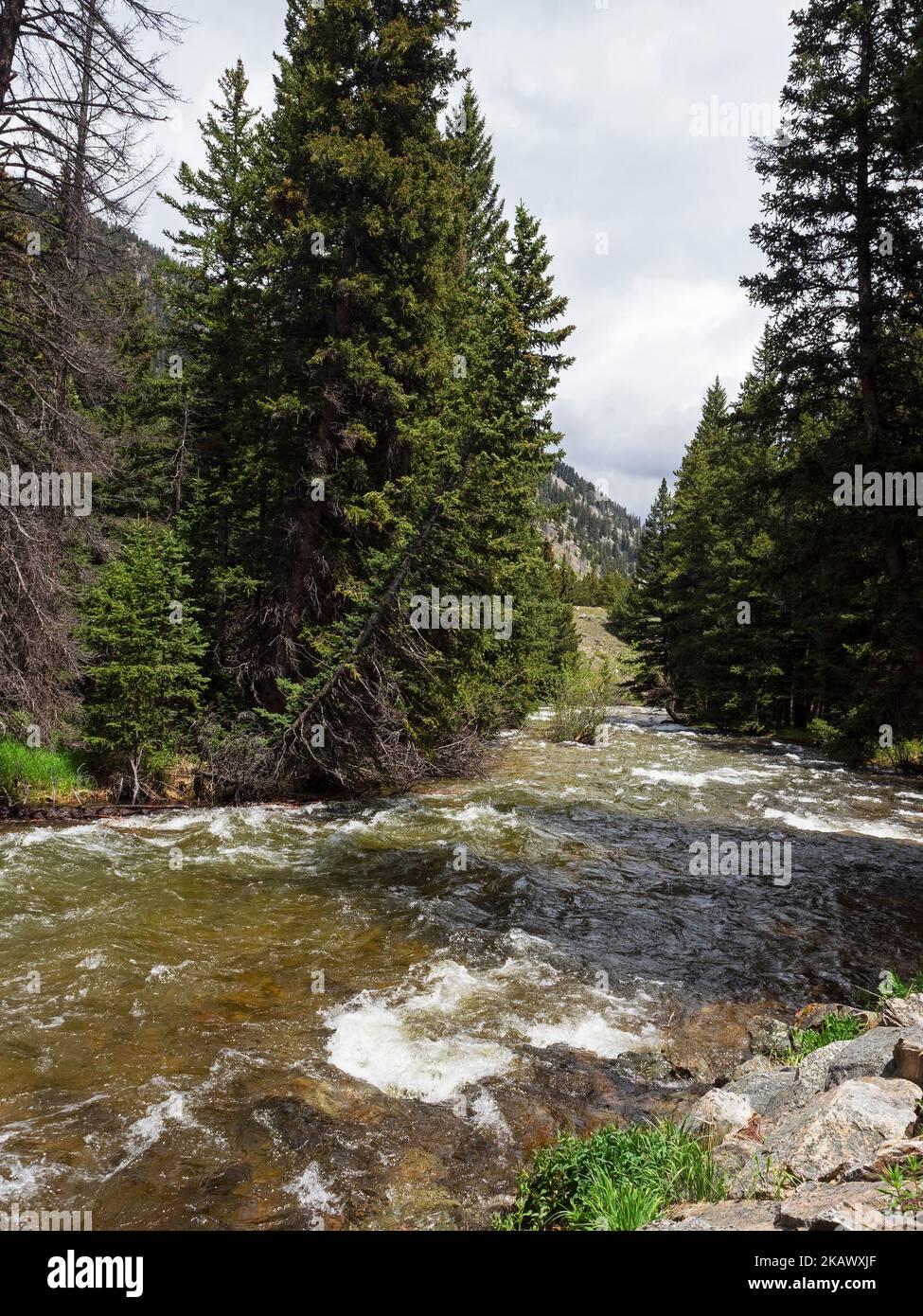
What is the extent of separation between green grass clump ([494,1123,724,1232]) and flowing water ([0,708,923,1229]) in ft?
1.33

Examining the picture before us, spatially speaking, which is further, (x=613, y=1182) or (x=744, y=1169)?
(x=613, y=1182)

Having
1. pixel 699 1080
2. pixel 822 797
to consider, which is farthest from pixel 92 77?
pixel 822 797

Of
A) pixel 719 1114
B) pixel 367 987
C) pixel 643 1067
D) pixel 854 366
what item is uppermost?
pixel 854 366

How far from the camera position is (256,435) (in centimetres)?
1647

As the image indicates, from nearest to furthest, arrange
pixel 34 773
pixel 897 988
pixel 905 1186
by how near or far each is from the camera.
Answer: pixel 905 1186, pixel 897 988, pixel 34 773

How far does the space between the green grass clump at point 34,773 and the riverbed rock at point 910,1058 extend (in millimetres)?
13032

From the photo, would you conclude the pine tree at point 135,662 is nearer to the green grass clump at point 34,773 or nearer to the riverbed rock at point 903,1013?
the green grass clump at point 34,773

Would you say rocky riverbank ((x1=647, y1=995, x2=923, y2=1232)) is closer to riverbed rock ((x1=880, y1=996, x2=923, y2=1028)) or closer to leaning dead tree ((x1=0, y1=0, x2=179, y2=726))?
riverbed rock ((x1=880, y1=996, x2=923, y2=1028))

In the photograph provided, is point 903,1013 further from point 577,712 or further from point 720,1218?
point 577,712

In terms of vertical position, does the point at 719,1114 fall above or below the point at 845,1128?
below

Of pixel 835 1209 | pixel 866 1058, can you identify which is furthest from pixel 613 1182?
pixel 866 1058

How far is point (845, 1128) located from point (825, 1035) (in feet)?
7.80

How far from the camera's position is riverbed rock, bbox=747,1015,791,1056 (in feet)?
19.5

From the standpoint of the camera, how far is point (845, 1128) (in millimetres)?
3670
